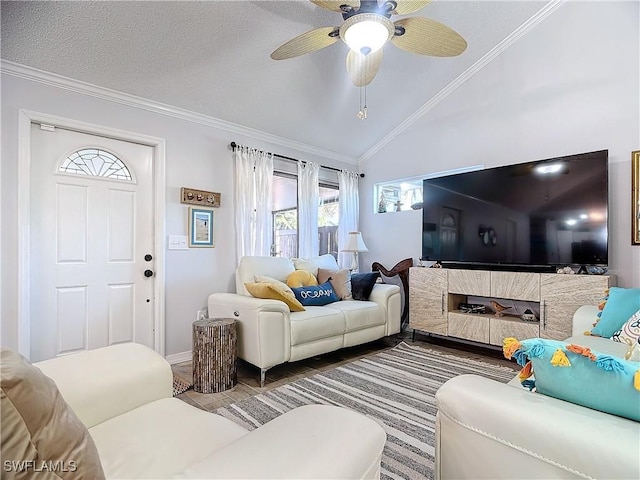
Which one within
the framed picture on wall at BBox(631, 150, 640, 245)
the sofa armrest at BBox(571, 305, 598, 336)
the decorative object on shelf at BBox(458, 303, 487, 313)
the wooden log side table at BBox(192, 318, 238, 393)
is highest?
the framed picture on wall at BBox(631, 150, 640, 245)

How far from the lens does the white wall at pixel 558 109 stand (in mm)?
2799

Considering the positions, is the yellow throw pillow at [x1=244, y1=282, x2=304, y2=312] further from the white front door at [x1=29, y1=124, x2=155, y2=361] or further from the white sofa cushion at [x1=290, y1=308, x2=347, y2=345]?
the white front door at [x1=29, y1=124, x2=155, y2=361]

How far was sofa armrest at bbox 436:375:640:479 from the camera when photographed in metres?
0.70

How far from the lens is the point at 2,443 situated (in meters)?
0.49

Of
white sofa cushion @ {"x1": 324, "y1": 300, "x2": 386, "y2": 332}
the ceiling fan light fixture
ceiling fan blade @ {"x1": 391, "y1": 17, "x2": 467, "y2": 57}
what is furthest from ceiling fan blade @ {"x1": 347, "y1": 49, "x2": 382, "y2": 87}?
white sofa cushion @ {"x1": 324, "y1": 300, "x2": 386, "y2": 332}

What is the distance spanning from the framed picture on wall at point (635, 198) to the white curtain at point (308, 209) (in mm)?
3046

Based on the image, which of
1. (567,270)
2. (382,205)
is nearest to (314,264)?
(382,205)

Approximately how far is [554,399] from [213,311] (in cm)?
274

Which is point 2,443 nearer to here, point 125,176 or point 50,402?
point 50,402

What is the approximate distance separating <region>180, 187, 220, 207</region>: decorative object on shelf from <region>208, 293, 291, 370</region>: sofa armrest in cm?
114

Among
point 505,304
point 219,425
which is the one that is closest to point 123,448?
point 219,425

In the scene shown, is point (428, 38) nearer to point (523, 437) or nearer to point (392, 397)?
point (523, 437)

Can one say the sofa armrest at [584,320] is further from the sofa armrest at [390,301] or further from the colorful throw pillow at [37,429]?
the colorful throw pillow at [37,429]

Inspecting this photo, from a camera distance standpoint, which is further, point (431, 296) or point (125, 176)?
point (431, 296)
